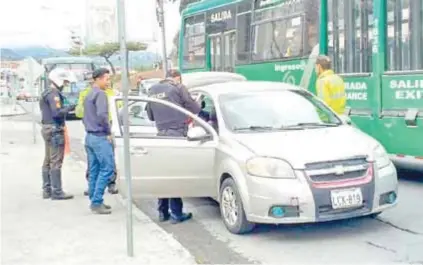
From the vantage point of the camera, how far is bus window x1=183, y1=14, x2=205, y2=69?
1711 cm

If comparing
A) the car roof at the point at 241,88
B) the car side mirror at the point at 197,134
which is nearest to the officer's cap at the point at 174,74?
the car roof at the point at 241,88

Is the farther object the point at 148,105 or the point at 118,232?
the point at 148,105

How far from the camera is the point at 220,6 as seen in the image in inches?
619

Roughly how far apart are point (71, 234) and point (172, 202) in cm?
135

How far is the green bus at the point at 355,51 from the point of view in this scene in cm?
980

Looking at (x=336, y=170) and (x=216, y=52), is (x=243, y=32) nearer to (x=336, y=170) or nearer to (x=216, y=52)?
(x=216, y=52)

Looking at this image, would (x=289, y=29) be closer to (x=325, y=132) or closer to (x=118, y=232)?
(x=325, y=132)

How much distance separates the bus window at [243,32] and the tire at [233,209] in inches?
271

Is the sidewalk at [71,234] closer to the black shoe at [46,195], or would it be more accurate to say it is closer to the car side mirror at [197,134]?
the black shoe at [46,195]

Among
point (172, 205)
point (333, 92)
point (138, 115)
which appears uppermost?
point (333, 92)

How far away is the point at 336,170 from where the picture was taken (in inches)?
276

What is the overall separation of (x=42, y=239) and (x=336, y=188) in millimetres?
3078

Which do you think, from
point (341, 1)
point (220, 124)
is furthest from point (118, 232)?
point (341, 1)

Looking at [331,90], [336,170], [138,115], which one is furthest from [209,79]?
[336,170]
